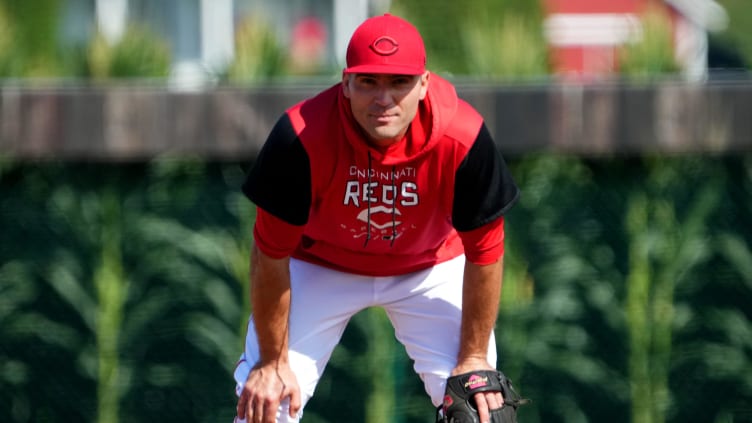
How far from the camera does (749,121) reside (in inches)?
207

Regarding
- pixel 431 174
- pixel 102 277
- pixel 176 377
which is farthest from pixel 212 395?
pixel 431 174

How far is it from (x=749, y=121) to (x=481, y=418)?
7.48 ft

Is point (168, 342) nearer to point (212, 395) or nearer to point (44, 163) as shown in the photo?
point (212, 395)

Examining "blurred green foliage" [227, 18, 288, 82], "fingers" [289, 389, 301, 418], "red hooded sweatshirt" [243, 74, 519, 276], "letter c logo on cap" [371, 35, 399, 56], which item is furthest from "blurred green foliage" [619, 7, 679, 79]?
"fingers" [289, 389, 301, 418]

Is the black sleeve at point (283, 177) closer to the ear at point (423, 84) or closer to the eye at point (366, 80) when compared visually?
the eye at point (366, 80)

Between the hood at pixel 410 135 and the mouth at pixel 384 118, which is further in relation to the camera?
the hood at pixel 410 135

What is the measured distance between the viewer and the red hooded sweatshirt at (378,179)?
352 centimetres

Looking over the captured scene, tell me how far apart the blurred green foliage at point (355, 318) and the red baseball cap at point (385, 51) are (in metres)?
2.00

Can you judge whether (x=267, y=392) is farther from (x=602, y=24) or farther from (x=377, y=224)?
(x=602, y=24)

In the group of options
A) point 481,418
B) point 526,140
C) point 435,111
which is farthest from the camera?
point 526,140

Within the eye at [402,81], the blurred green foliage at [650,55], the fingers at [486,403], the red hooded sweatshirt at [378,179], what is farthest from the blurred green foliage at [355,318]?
the eye at [402,81]

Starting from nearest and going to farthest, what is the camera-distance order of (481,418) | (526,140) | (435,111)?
(435,111) < (481,418) < (526,140)

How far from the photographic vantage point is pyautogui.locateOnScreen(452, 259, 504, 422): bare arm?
3.75m

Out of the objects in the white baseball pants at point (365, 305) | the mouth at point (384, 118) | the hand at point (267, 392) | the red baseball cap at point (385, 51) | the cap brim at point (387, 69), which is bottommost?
the hand at point (267, 392)
